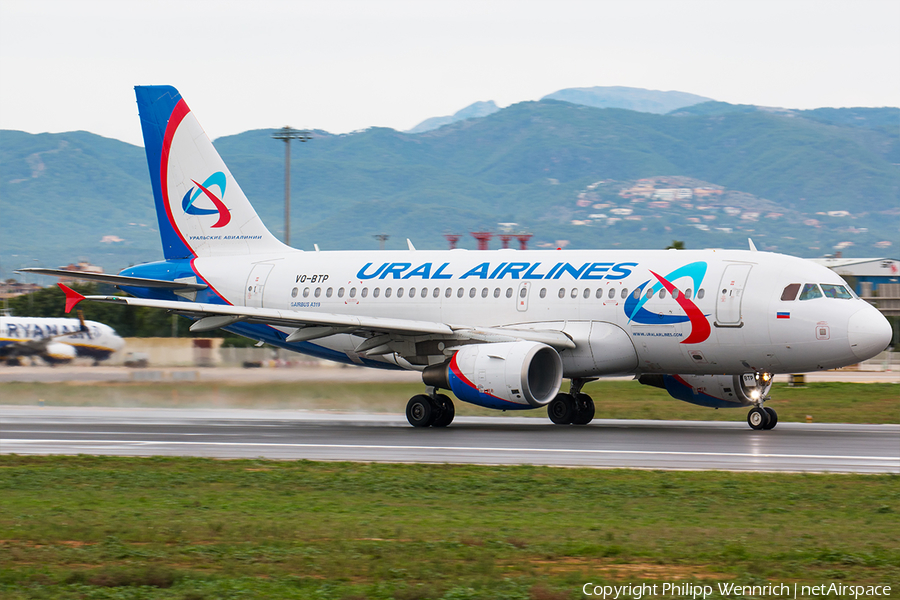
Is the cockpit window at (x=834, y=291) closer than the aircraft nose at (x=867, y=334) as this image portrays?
No

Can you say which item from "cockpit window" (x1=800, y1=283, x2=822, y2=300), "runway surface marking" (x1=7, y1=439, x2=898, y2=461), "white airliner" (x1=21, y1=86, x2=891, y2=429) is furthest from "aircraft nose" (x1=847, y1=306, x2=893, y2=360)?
"runway surface marking" (x1=7, y1=439, x2=898, y2=461)

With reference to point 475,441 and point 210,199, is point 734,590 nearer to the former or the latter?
point 475,441

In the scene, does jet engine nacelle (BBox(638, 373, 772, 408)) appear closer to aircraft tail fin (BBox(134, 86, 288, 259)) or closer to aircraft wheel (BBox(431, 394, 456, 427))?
aircraft wheel (BBox(431, 394, 456, 427))

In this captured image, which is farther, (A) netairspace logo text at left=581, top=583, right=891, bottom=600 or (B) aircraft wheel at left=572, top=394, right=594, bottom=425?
(B) aircraft wheel at left=572, top=394, right=594, bottom=425

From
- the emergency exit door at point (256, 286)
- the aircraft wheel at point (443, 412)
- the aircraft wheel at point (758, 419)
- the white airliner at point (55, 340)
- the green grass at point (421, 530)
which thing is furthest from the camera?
the white airliner at point (55, 340)

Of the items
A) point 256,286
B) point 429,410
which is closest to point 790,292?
point 429,410

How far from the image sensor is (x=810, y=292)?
24.7 metres

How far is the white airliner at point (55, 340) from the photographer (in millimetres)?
36562

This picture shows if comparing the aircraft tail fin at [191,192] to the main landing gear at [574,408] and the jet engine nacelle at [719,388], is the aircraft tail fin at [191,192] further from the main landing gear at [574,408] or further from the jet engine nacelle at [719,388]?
the jet engine nacelle at [719,388]

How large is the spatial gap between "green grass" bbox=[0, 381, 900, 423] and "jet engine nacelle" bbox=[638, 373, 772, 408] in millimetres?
3011

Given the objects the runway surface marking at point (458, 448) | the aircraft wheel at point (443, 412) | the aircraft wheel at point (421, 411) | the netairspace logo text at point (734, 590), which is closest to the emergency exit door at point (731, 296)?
the runway surface marking at point (458, 448)

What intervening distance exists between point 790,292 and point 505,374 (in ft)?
20.9

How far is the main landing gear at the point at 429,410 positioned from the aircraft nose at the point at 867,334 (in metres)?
9.23

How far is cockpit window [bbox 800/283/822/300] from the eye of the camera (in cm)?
2462
